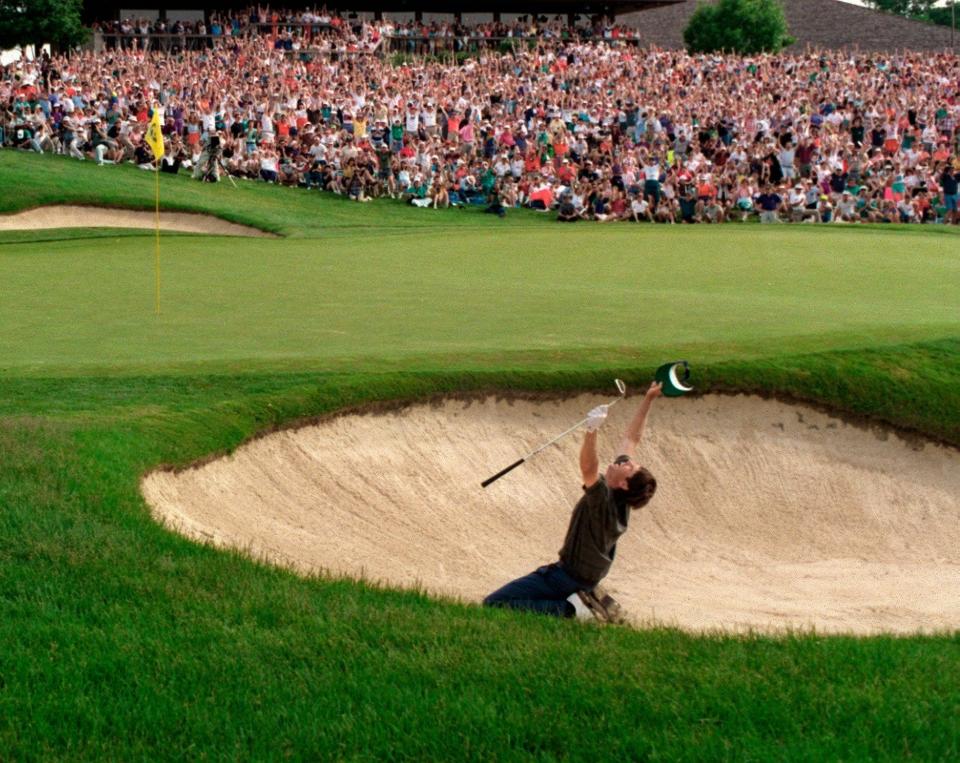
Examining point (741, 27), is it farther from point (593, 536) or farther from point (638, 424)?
point (593, 536)

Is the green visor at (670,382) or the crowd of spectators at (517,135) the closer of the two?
the green visor at (670,382)

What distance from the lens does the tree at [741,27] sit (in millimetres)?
80438

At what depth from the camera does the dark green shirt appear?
8344 mm

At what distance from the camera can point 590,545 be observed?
8414 millimetres

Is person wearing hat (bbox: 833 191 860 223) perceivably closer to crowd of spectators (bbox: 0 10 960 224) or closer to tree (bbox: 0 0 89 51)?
crowd of spectators (bbox: 0 10 960 224)

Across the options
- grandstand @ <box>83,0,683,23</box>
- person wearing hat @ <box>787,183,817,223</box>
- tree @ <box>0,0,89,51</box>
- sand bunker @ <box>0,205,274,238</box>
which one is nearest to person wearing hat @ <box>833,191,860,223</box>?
person wearing hat @ <box>787,183,817,223</box>

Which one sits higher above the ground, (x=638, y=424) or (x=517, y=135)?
(x=638, y=424)

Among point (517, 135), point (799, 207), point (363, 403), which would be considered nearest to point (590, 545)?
point (363, 403)

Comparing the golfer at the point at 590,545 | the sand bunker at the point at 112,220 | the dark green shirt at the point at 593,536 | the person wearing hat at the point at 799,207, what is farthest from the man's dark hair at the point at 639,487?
the person wearing hat at the point at 799,207

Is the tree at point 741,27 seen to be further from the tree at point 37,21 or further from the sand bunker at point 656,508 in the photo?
the sand bunker at point 656,508

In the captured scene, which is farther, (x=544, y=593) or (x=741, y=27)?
(x=741, y=27)

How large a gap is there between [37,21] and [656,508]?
163 feet

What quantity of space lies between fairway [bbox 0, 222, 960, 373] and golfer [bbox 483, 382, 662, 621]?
598cm

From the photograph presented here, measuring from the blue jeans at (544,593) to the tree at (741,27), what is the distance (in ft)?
246
